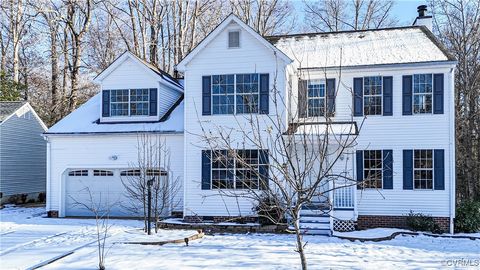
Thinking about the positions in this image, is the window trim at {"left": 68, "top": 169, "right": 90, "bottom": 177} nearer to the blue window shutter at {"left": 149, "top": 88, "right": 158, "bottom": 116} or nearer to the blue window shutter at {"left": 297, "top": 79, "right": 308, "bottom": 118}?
the blue window shutter at {"left": 149, "top": 88, "right": 158, "bottom": 116}

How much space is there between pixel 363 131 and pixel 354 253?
5580 mm

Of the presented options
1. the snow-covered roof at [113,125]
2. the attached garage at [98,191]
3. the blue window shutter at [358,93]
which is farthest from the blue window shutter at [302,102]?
the attached garage at [98,191]

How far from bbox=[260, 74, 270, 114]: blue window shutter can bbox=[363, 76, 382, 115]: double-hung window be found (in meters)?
3.37

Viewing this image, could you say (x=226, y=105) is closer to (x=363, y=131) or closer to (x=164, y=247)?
(x=363, y=131)

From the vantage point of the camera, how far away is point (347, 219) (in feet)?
46.5

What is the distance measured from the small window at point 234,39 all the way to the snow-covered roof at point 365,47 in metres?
2.14

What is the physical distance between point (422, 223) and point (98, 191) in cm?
1215

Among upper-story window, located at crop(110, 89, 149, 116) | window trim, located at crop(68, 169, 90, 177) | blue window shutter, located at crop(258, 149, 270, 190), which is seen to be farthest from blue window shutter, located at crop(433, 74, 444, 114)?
window trim, located at crop(68, 169, 90, 177)

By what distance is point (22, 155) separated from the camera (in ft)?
76.2

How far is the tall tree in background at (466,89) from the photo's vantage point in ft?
75.5

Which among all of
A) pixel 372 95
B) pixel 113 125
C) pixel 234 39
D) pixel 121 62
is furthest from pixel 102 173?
pixel 372 95

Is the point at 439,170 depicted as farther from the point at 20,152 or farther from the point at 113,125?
the point at 20,152

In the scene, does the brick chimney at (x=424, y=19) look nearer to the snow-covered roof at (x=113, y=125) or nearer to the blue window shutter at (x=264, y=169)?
the blue window shutter at (x=264, y=169)

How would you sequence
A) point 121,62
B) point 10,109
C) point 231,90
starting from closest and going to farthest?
point 231,90
point 121,62
point 10,109
